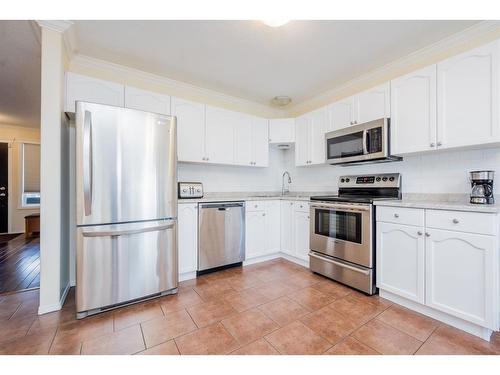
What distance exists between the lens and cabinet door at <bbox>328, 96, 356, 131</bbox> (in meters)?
2.72

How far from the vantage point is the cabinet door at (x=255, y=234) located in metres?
3.11

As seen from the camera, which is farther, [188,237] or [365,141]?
[188,237]

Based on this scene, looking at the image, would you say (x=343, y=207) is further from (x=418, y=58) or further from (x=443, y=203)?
(x=418, y=58)

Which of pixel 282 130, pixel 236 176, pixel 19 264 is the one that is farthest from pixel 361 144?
pixel 19 264

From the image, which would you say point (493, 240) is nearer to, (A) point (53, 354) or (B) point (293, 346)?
(B) point (293, 346)

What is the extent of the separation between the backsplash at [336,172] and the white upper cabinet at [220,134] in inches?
12.4

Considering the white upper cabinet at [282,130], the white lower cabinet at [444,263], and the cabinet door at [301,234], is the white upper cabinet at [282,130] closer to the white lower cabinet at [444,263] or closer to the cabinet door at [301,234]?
the cabinet door at [301,234]

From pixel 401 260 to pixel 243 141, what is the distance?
93.9 inches

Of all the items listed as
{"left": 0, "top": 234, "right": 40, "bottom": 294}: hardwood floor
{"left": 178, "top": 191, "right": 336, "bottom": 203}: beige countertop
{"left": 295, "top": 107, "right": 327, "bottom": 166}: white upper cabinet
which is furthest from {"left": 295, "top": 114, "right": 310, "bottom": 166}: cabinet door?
{"left": 0, "top": 234, "right": 40, "bottom": 294}: hardwood floor

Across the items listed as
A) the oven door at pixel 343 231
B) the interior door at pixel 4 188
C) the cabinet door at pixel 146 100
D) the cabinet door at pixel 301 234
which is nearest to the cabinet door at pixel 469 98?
the oven door at pixel 343 231

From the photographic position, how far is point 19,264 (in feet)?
10.3

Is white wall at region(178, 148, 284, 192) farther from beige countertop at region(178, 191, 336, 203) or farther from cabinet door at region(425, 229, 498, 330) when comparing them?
cabinet door at region(425, 229, 498, 330)

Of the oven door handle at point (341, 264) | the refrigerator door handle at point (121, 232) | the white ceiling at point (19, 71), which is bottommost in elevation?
the oven door handle at point (341, 264)
